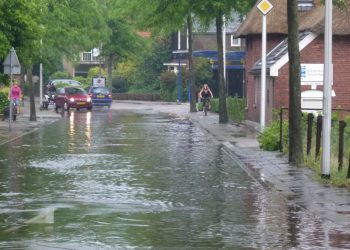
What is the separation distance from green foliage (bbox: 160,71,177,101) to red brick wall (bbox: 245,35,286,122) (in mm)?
31781

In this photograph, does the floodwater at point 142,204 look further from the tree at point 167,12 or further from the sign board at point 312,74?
the tree at point 167,12

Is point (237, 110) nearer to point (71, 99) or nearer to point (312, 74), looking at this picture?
point (312, 74)

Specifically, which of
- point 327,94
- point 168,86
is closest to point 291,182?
point 327,94

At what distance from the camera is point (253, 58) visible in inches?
1708

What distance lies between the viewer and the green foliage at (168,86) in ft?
253

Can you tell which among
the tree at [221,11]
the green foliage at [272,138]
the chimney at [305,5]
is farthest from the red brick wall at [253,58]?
the green foliage at [272,138]

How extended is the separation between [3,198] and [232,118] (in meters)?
30.4

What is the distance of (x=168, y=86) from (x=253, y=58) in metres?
35.5

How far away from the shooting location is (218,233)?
11398 millimetres

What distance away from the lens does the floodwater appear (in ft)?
35.8

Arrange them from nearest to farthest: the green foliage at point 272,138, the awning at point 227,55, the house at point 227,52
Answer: the green foliage at point 272,138, the awning at point 227,55, the house at point 227,52

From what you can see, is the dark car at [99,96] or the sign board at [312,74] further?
the dark car at [99,96]

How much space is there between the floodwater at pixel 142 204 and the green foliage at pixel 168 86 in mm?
51460

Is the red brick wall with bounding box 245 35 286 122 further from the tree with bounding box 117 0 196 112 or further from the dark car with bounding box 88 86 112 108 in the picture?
the dark car with bounding box 88 86 112 108
